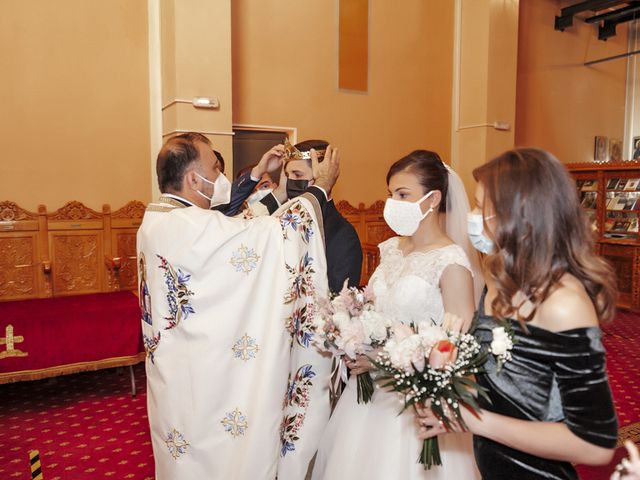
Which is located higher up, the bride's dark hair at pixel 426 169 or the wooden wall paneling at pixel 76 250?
the bride's dark hair at pixel 426 169

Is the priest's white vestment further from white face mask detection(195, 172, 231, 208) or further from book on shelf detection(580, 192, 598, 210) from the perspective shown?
book on shelf detection(580, 192, 598, 210)

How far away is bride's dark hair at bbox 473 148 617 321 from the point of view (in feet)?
4.18

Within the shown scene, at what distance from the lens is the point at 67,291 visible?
586 cm

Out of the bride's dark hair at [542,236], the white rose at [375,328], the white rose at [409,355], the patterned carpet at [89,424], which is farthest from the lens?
the patterned carpet at [89,424]

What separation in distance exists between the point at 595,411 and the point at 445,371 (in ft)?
1.13

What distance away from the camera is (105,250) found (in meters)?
6.07

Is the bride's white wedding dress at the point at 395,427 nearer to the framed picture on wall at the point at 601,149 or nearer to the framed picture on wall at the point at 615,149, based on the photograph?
the framed picture on wall at the point at 601,149

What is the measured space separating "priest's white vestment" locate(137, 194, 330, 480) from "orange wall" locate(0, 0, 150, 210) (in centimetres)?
419

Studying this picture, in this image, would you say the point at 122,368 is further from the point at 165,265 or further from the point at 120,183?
the point at 165,265

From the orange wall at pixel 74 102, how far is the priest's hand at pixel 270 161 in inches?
142

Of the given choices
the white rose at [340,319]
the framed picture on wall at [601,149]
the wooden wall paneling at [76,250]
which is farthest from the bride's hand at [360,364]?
the framed picture on wall at [601,149]

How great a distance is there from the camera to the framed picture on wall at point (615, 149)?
10.8 m

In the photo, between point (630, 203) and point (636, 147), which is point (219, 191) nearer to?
point (630, 203)

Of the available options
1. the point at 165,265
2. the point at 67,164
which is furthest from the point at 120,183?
the point at 165,265
